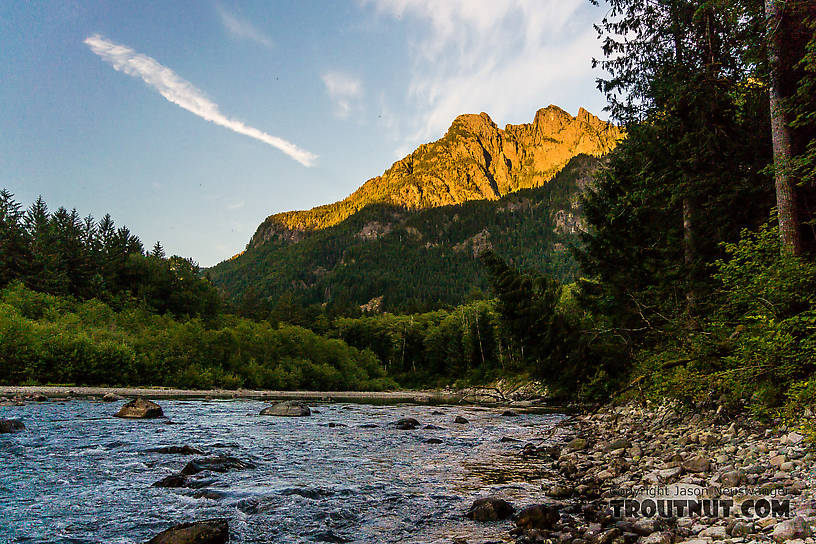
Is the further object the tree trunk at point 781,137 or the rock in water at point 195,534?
the tree trunk at point 781,137

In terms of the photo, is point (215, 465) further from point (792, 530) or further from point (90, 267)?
point (90, 267)

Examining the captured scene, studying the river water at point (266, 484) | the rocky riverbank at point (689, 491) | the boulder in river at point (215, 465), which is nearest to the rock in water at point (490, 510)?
the rocky riverbank at point (689, 491)

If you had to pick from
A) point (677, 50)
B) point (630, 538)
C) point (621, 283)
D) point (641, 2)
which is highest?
point (641, 2)

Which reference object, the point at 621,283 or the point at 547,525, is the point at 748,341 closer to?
the point at 547,525

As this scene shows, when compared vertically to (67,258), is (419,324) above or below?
below

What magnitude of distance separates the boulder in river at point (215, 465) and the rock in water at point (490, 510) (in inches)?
285

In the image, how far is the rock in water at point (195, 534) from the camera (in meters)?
6.12

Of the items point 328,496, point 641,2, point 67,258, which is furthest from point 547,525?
point 67,258

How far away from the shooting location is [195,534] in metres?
6.24

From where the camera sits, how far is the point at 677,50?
15.3m

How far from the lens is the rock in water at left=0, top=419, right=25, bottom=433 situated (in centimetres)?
→ 1580

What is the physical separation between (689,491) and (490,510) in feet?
10.5

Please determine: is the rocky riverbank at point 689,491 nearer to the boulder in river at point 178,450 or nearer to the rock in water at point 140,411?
the boulder in river at point 178,450

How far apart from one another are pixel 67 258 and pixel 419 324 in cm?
8345
